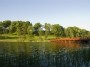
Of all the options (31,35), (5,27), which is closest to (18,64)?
(31,35)

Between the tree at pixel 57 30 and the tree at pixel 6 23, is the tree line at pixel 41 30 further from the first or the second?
the tree at pixel 6 23

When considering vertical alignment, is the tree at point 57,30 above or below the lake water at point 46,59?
above

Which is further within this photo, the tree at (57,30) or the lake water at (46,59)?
the tree at (57,30)

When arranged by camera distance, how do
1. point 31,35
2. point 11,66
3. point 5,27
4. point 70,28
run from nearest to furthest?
point 11,66
point 31,35
point 70,28
point 5,27

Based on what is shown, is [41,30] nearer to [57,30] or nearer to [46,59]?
[57,30]

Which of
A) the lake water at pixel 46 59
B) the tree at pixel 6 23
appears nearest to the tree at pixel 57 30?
the tree at pixel 6 23

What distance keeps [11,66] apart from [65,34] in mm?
130955

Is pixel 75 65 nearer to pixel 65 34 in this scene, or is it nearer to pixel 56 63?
pixel 56 63

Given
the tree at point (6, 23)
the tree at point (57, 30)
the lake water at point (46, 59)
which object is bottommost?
the lake water at point (46, 59)

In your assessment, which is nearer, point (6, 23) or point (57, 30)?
point (57, 30)

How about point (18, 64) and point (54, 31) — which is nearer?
point (18, 64)

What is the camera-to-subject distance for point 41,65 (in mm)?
27281

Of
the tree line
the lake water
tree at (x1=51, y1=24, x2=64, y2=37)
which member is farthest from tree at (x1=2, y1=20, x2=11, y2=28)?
the lake water

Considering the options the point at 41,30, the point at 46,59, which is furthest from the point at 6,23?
the point at 46,59
